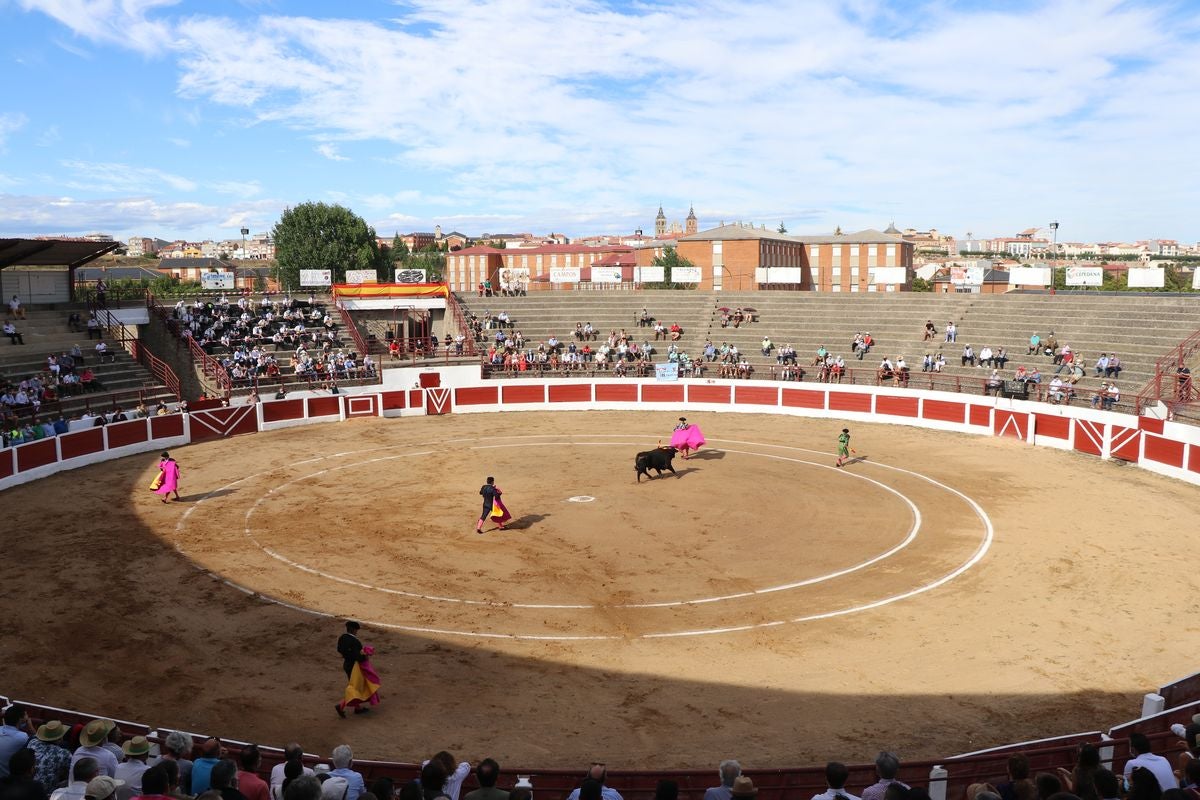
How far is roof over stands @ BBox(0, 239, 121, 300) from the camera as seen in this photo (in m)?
37.2

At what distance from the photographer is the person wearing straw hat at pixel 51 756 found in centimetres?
810

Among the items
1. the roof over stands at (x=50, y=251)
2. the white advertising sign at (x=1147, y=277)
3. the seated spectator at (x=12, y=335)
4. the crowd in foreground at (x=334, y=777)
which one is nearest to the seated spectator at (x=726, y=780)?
the crowd in foreground at (x=334, y=777)

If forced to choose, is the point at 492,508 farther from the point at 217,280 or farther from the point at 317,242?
the point at 317,242

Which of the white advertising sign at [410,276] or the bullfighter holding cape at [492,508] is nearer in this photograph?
the bullfighter holding cape at [492,508]

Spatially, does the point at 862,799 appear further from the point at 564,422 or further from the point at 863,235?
the point at 863,235

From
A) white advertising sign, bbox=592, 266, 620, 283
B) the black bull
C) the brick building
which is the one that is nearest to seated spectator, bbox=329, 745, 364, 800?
the black bull

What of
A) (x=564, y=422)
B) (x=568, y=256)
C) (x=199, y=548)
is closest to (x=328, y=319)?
(x=564, y=422)

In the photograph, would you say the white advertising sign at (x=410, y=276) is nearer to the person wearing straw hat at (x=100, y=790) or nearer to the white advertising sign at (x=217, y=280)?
the white advertising sign at (x=217, y=280)

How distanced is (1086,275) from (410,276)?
136 feet

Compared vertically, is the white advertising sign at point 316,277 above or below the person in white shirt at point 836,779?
above

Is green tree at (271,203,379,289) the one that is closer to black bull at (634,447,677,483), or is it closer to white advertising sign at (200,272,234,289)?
white advertising sign at (200,272,234,289)

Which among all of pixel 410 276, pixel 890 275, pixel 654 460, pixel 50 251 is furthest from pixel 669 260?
pixel 654 460

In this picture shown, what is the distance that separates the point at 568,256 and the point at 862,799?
6083 inches

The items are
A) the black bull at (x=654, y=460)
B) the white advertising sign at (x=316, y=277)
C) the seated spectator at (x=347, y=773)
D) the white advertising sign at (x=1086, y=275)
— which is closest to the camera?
the seated spectator at (x=347, y=773)
